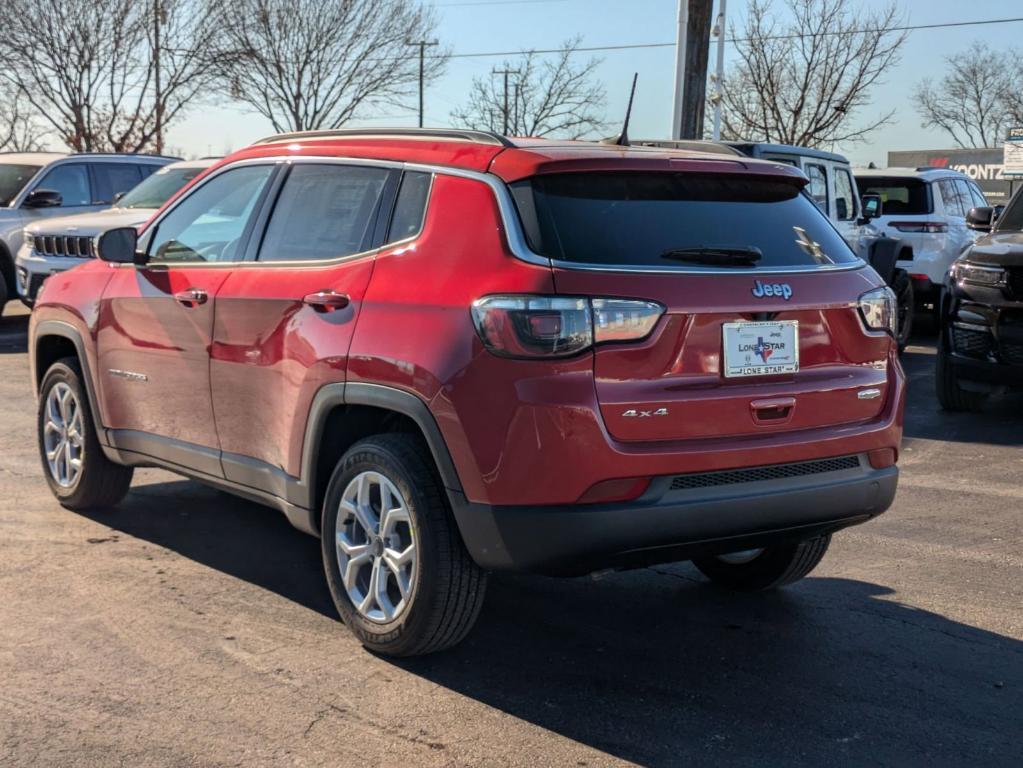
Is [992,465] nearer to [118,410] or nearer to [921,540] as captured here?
[921,540]

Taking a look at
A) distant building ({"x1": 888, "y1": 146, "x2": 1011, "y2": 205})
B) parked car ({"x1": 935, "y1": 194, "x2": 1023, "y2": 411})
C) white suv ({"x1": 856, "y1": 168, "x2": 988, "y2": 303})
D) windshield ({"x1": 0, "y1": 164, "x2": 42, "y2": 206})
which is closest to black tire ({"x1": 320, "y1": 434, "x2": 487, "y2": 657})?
parked car ({"x1": 935, "y1": 194, "x2": 1023, "y2": 411})

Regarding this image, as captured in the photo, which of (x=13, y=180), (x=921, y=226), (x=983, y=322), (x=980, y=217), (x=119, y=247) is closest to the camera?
(x=119, y=247)

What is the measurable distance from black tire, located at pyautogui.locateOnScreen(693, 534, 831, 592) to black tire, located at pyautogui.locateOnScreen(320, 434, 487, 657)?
116cm

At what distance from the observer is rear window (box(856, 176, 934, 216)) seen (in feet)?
47.5

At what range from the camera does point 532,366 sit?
12.0 feet

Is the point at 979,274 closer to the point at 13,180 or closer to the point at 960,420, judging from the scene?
the point at 960,420

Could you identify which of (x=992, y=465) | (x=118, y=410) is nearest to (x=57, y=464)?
(x=118, y=410)

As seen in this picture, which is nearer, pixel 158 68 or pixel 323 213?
pixel 323 213

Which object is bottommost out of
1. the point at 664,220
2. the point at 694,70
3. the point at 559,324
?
the point at 559,324

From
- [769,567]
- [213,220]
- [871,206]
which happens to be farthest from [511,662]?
[871,206]

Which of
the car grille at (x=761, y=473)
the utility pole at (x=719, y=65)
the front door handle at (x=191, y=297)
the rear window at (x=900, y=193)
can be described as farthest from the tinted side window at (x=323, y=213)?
the utility pole at (x=719, y=65)

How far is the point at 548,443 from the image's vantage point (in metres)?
3.66

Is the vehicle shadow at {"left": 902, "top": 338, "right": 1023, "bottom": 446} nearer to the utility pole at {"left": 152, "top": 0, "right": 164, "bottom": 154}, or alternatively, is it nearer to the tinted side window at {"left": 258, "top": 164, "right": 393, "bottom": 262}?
the tinted side window at {"left": 258, "top": 164, "right": 393, "bottom": 262}

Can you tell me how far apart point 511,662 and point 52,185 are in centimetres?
1175
